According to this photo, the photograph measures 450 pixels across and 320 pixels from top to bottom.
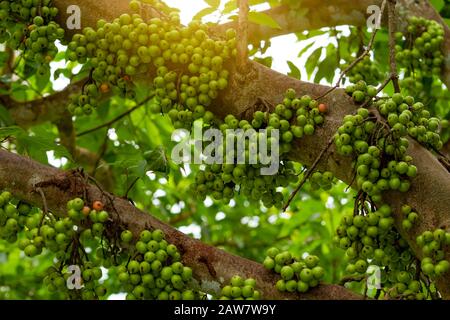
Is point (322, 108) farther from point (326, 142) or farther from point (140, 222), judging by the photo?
point (140, 222)

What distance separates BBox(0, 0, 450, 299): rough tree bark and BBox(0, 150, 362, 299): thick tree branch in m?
0.03

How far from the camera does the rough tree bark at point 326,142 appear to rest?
2666 mm

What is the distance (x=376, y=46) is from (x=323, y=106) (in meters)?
2.29

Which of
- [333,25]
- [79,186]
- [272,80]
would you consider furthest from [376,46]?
[79,186]

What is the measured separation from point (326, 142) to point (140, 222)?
91 centimetres

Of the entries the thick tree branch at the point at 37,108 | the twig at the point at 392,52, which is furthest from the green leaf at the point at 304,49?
the twig at the point at 392,52

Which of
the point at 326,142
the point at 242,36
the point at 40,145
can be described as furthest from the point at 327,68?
the point at 40,145

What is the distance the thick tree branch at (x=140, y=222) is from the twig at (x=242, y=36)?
865 mm

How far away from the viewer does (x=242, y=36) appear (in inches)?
120

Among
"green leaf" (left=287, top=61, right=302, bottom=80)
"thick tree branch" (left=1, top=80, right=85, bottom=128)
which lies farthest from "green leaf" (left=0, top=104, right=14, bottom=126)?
"green leaf" (left=287, top=61, right=302, bottom=80)

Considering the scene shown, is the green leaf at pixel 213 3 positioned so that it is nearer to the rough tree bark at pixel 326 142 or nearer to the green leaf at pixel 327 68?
the rough tree bark at pixel 326 142

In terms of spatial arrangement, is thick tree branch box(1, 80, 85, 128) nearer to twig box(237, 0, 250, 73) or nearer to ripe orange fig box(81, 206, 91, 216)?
twig box(237, 0, 250, 73)

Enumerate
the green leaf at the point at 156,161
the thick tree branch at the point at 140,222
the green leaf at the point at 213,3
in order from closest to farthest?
1. the thick tree branch at the point at 140,222
2. the green leaf at the point at 156,161
3. the green leaf at the point at 213,3
